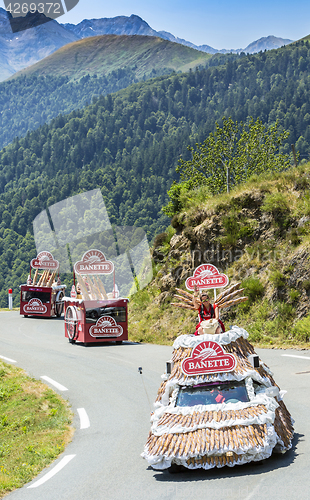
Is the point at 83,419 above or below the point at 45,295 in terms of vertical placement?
above

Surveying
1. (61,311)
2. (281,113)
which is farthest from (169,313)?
(281,113)

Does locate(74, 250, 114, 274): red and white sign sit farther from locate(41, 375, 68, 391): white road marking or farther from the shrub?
the shrub

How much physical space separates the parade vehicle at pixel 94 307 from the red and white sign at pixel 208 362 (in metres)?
13.6

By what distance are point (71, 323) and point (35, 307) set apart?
13412 millimetres

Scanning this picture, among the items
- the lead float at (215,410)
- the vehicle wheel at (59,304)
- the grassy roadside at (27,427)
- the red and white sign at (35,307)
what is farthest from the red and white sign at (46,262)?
the lead float at (215,410)

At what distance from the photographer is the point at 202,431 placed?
631cm

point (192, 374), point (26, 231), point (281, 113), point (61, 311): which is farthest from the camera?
point (281, 113)

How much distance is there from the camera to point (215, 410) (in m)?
6.63

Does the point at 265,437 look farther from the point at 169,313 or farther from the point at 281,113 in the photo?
the point at 281,113

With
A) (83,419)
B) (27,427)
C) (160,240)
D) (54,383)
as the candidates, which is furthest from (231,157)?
(27,427)

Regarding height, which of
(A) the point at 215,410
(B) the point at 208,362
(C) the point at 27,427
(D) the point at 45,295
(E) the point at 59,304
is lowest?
(E) the point at 59,304

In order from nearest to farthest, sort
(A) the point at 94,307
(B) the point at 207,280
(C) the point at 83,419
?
(B) the point at 207,280
(C) the point at 83,419
(A) the point at 94,307

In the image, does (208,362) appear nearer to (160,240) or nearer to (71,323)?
(71,323)

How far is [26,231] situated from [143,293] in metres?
124
